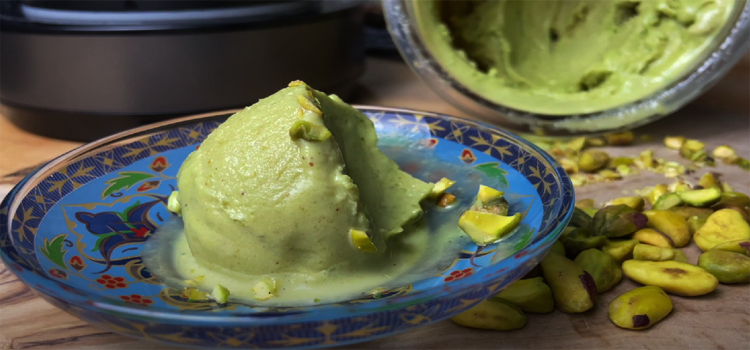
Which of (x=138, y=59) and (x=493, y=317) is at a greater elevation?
(x=138, y=59)

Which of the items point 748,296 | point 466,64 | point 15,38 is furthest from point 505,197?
point 15,38

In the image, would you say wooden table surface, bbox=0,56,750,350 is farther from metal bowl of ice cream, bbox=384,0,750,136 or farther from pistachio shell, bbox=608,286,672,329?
metal bowl of ice cream, bbox=384,0,750,136

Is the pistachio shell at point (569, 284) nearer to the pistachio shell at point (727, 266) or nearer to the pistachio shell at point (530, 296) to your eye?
the pistachio shell at point (530, 296)

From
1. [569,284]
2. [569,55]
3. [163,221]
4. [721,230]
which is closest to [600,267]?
[569,284]

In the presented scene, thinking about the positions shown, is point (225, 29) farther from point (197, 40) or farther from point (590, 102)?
point (590, 102)

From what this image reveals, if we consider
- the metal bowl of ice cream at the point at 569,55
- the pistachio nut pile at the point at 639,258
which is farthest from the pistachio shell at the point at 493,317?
the metal bowl of ice cream at the point at 569,55

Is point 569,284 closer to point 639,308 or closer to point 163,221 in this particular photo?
point 639,308

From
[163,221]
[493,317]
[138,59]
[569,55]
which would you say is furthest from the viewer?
[569,55]
